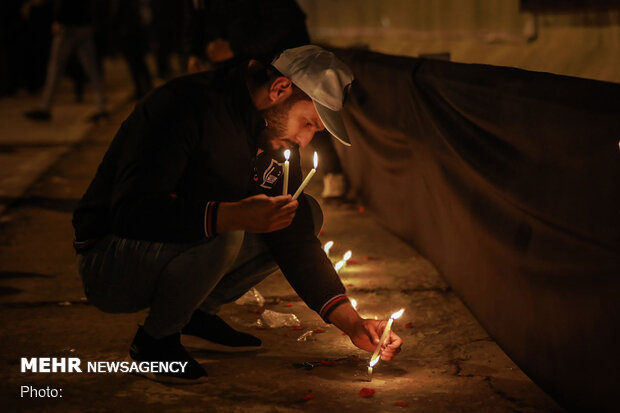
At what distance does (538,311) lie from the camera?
3.54 m

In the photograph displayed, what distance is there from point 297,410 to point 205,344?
2.71ft

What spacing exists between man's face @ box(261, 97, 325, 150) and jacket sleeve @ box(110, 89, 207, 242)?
265 millimetres

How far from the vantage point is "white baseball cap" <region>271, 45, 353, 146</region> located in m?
3.34

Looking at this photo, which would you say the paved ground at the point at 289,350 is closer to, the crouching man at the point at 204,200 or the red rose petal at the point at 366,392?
the red rose petal at the point at 366,392

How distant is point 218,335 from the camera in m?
4.07

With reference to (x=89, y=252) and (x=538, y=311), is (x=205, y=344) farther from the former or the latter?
(x=538, y=311)

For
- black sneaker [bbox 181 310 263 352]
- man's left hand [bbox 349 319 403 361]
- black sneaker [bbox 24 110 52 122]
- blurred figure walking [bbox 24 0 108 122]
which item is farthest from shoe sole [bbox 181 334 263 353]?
black sneaker [bbox 24 110 52 122]

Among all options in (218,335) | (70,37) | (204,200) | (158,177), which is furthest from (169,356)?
(70,37)

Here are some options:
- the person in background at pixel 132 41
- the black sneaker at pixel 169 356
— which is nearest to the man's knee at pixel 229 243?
the black sneaker at pixel 169 356

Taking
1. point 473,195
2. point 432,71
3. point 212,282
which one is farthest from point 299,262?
point 432,71

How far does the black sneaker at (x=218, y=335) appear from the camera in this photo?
407 cm

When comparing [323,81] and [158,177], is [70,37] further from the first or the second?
[323,81]

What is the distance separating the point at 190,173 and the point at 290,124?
1.37 feet

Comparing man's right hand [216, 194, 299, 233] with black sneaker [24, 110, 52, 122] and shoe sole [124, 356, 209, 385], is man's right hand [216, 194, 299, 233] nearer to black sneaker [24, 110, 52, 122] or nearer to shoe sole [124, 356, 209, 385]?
shoe sole [124, 356, 209, 385]
